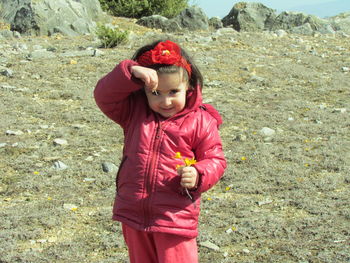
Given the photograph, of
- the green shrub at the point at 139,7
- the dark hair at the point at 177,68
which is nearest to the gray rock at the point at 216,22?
the green shrub at the point at 139,7

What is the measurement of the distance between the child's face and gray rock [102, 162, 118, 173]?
2.84 metres

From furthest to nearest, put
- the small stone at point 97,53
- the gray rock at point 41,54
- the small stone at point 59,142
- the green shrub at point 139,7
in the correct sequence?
the green shrub at point 139,7
the small stone at point 97,53
the gray rock at point 41,54
the small stone at point 59,142

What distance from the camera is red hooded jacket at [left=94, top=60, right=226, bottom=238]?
2.72 m

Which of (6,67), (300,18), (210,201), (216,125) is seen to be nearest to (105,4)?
(300,18)

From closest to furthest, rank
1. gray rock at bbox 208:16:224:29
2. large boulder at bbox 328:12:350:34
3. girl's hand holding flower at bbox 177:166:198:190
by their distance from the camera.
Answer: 1. girl's hand holding flower at bbox 177:166:198:190
2. gray rock at bbox 208:16:224:29
3. large boulder at bbox 328:12:350:34

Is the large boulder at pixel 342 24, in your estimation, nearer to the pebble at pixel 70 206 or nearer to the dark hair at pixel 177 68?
the pebble at pixel 70 206

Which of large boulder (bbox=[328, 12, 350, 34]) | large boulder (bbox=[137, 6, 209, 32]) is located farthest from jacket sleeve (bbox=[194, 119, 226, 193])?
large boulder (bbox=[328, 12, 350, 34])

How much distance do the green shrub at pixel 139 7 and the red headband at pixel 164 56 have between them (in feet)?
57.4

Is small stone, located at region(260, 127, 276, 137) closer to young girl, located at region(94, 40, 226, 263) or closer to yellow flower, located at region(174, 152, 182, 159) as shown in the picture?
young girl, located at region(94, 40, 226, 263)

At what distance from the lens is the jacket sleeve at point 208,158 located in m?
2.66

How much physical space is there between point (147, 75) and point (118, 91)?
246mm

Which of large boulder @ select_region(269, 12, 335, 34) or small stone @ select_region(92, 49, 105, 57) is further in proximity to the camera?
large boulder @ select_region(269, 12, 335, 34)

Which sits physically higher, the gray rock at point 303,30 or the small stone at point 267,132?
the small stone at point 267,132

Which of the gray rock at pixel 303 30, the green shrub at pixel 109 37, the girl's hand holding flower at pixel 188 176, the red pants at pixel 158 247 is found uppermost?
the girl's hand holding flower at pixel 188 176
